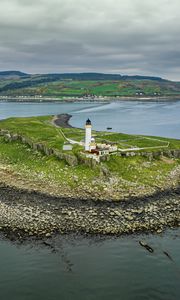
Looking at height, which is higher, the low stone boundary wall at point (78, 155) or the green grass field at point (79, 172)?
the low stone boundary wall at point (78, 155)

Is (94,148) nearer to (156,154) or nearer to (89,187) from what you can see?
(89,187)

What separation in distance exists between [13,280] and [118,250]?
11940 mm

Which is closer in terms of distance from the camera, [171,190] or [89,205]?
[89,205]

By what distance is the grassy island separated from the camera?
150ft

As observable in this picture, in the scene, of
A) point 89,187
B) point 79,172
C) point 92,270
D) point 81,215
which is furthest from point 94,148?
point 92,270

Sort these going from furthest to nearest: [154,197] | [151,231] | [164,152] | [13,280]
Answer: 1. [164,152]
2. [154,197]
3. [151,231]
4. [13,280]

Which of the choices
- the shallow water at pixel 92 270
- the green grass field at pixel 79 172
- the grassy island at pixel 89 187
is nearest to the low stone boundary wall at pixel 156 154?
the grassy island at pixel 89 187

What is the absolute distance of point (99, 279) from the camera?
3397 centimetres

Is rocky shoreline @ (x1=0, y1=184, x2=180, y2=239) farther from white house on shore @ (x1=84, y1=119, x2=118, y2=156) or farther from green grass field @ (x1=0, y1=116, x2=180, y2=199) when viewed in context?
white house on shore @ (x1=84, y1=119, x2=118, y2=156)

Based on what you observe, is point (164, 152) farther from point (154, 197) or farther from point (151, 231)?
point (151, 231)

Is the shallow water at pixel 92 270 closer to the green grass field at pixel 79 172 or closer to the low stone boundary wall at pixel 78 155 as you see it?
the green grass field at pixel 79 172

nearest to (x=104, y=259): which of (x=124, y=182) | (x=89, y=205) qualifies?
(x=89, y=205)

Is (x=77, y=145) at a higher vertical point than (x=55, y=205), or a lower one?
higher

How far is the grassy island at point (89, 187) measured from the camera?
45812 millimetres
